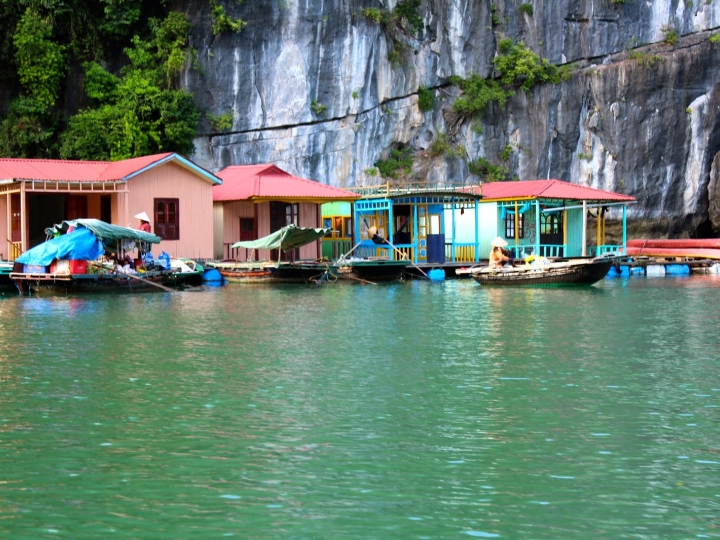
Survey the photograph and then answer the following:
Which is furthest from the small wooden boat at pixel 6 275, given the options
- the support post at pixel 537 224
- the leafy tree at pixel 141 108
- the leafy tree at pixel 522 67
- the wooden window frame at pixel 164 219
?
the leafy tree at pixel 522 67

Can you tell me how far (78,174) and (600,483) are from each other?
27.0 meters

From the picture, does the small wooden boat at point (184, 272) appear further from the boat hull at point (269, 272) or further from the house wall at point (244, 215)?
the house wall at point (244, 215)

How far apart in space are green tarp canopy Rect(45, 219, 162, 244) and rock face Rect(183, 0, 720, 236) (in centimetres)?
1500

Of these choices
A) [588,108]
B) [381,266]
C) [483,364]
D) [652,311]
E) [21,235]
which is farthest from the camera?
[588,108]

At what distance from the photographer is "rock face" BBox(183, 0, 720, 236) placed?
43469 millimetres

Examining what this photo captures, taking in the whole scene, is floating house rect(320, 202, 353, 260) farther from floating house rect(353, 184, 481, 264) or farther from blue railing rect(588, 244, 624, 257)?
blue railing rect(588, 244, 624, 257)

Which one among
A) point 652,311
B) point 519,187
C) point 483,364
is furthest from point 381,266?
point 483,364

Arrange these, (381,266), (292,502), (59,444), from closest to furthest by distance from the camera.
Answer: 1. (292,502)
2. (59,444)
3. (381,266)

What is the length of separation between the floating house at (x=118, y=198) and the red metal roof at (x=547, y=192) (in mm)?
12377

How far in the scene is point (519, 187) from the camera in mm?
40188

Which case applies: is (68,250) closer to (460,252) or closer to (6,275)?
(6,275)

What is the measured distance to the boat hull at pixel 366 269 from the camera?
107 ft

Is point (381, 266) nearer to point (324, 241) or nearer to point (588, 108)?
point (324, 241)

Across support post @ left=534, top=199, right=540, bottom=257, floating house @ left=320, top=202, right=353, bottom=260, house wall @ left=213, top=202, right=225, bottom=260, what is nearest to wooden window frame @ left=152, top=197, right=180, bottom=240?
house wall @ left=213, top=202, right=225, bottom=260
